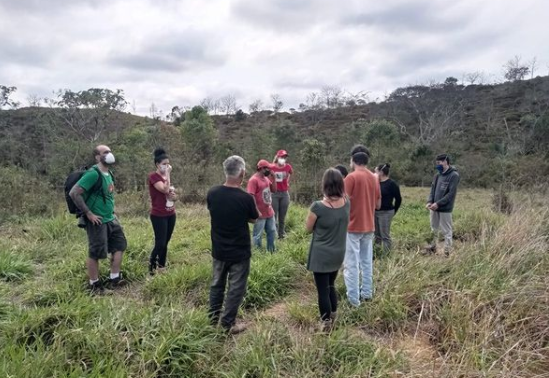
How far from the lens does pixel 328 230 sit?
10.9 ft

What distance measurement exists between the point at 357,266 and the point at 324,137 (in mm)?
32880

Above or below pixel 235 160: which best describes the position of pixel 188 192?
below

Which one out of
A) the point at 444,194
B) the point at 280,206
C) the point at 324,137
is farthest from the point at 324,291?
the point at 324,137

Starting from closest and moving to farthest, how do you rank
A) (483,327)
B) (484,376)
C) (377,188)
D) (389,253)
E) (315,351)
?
(484,376) → (315,351) → (483,327) → (377,188) → (389,253)

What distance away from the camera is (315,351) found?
2.91 meters

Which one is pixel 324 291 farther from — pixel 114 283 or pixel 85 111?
pixel 85 111

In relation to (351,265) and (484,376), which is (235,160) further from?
(484,376)

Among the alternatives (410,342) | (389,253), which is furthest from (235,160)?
(389,253)

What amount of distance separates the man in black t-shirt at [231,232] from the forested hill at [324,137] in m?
9.17

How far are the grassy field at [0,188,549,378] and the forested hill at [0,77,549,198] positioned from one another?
23.9 feet

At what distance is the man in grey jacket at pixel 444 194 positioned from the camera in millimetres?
5582

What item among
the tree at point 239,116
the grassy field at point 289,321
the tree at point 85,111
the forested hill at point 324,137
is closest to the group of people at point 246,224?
the grassy field at point 289,321

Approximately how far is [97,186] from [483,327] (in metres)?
3.99

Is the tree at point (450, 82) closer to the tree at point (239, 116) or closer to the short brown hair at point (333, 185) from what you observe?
the tree at point (239, 116)
